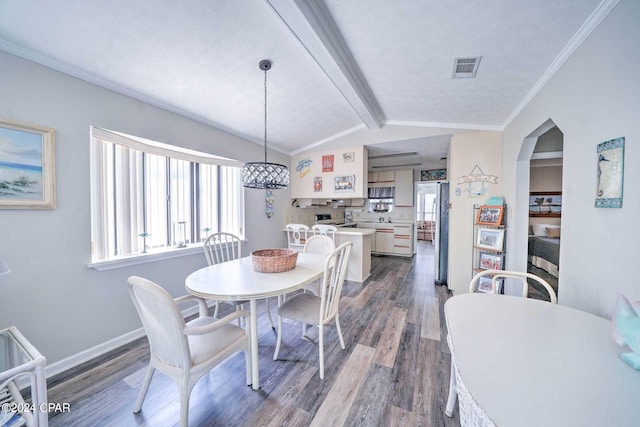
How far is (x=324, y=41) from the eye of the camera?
172 cm

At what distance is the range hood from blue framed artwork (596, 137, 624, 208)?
5.14 m

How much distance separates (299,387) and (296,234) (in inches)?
112

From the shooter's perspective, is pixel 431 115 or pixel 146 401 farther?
pixel 431 115

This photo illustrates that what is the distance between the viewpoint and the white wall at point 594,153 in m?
1.10

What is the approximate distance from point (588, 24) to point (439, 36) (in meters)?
0.83

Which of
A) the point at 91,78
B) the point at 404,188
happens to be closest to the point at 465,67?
the point at 91,78

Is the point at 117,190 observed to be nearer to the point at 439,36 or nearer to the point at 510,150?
the point at 439,36

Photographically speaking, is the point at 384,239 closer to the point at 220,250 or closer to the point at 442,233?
the point at 442,233

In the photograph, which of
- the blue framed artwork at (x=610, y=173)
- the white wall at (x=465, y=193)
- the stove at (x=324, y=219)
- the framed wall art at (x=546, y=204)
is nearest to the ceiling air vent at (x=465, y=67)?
the blue framed artwork at (x=610, y=173)

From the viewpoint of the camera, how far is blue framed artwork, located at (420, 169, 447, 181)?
6.18 m

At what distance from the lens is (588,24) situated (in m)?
1.41

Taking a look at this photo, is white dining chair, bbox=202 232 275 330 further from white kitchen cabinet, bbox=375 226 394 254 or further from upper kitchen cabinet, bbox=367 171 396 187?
upper kitchen cabinet, bbox=367 171 396 187

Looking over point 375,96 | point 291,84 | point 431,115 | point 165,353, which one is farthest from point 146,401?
point 431,115

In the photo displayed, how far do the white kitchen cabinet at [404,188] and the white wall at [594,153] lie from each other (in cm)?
435
